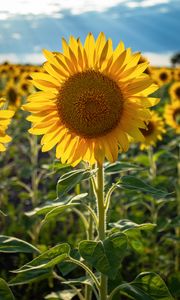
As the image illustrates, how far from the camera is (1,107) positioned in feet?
7.48

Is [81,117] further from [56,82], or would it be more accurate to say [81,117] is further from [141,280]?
[141,280]

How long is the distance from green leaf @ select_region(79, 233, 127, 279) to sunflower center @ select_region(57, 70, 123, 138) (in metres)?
0.47

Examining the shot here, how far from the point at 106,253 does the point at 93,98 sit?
2.07 feet

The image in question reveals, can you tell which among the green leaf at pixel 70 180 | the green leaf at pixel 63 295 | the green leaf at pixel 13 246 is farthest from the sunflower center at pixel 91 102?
the green leaf at pixel 63 295

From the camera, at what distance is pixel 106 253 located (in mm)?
1874

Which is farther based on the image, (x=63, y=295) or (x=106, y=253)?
(x=63, y=295)

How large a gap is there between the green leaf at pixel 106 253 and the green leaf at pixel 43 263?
4.0 inches

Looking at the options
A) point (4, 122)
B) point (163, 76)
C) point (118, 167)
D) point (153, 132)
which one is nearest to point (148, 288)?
point (118, 167)

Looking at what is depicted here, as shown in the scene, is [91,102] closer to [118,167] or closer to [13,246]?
[118,167]

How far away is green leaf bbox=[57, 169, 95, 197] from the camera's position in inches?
79.7

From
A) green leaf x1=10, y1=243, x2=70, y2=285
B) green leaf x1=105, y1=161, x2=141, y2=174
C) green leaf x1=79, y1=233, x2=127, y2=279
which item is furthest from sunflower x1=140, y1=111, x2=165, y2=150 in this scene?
green leaf x1=79, y1=233, x2=127, y2=279

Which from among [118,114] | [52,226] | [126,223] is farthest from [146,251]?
[118,114]

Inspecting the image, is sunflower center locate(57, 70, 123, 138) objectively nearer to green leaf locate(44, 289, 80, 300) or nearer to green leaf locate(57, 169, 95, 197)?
green leaf locate(57, 169, 95, 197)

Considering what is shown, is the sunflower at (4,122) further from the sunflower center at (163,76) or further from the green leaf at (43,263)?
the sunflower center at (163,76)
